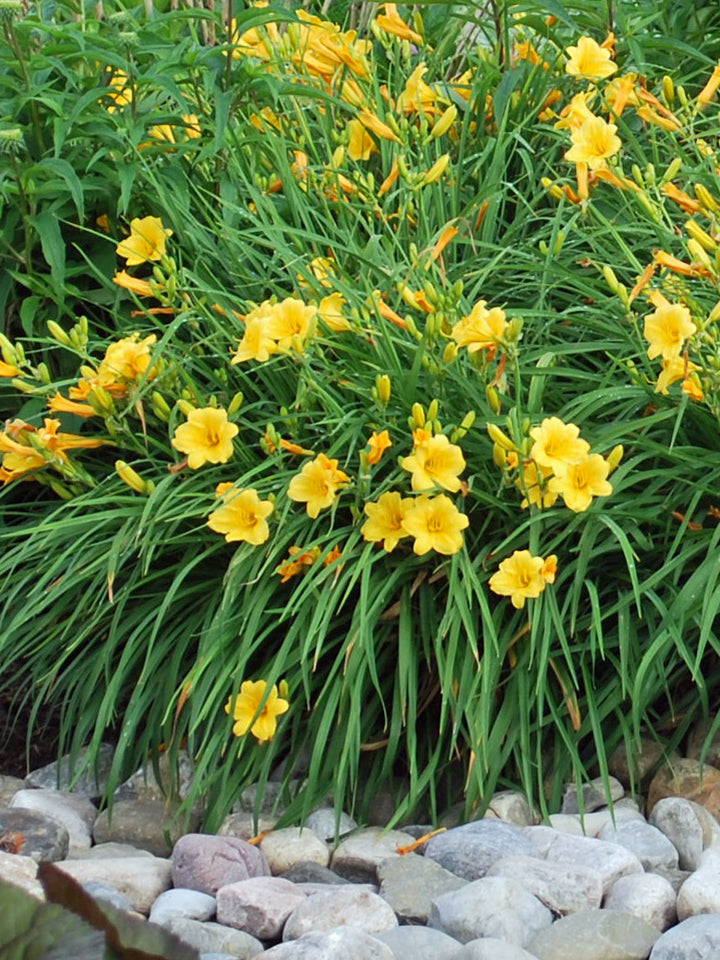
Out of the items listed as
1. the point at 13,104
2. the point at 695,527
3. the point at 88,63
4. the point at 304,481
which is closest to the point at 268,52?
the point at 88,63

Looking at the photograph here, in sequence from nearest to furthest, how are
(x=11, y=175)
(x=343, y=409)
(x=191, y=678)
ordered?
(x=191, y=678)
(x=343, y=409)
(x=11, y=175)

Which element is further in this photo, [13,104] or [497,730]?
[13,104]

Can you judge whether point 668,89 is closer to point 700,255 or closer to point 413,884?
point 700,255

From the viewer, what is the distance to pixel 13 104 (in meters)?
2.88

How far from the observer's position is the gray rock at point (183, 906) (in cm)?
203

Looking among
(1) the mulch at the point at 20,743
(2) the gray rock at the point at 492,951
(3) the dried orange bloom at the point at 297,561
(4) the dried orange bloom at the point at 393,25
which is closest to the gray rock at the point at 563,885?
(2) the gray rock at the point at 492,951

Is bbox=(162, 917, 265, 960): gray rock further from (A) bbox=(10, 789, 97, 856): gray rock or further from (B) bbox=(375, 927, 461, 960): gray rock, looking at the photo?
(A) bbox=(10, 789, 97, 856): gray rock

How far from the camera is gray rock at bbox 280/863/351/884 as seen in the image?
2.24m

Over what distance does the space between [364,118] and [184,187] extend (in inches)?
17.4

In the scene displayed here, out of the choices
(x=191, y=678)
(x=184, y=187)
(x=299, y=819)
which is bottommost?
(x=299, y=819)

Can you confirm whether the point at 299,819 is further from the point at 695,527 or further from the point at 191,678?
the point at 695,527

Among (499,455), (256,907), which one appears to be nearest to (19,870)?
(256,907)

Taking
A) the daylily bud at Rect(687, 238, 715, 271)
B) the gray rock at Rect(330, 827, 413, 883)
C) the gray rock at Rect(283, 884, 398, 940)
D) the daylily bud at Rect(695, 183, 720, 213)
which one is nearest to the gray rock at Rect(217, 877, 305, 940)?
the gray rock at Rect(283, 884, 398, 940)

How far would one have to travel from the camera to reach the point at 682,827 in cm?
229
